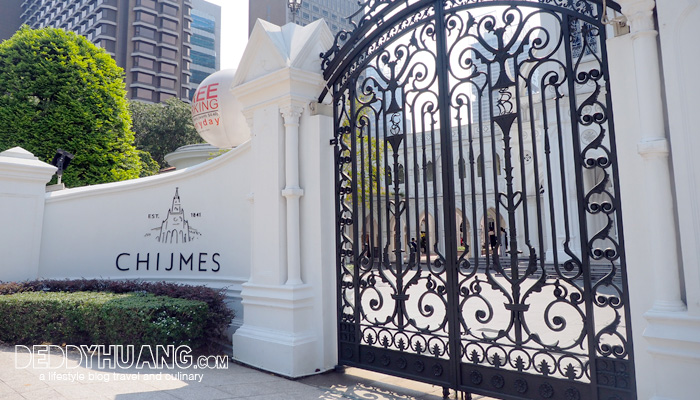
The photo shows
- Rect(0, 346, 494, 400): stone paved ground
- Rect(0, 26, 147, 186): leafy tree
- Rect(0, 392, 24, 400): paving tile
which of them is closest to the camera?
Rect(0, 392, 24, 400): paving tile

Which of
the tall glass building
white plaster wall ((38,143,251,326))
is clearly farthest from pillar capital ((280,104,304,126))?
the tall glass building

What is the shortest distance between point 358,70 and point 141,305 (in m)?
Result: 3.38

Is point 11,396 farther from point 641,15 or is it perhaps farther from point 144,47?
point 144,47

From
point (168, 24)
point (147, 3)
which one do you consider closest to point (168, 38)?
point (168, 24)

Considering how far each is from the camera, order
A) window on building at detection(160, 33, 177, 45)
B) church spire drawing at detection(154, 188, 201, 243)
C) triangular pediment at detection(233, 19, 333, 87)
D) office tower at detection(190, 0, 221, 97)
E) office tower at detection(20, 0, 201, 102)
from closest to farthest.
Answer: triangular pediment at detection(233, 19, 333, 87)
church spire drawing at detection(154, 188, 201, 243)
office tower at detection(20, 0, 201, 102)
window on building at detection(160, 33, 177, 45)
office tower at detection(190, 0, 221, 97)

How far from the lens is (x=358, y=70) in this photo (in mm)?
4605

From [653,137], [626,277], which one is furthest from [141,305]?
[653,137]

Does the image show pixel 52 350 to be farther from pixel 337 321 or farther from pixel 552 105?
pixel 552 105

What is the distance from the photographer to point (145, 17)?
52094mm

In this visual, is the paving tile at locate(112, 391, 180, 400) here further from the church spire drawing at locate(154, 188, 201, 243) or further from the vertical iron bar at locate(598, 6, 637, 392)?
the vertical iron bar at locate(598, 6, 637, 392)

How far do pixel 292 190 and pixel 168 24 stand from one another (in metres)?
57.3

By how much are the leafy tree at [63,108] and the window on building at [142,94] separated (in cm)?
3415

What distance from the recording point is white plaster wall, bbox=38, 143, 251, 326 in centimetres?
611

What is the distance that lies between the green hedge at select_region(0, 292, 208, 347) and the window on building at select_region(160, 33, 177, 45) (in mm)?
54273
